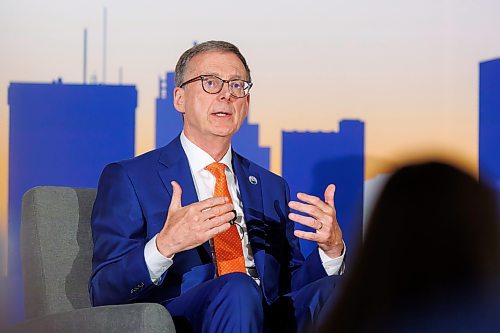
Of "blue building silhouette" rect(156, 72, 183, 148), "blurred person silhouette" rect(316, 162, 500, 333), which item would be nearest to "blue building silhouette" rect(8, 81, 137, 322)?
"blue building silhouette" rect(156, 72, 183, 148)

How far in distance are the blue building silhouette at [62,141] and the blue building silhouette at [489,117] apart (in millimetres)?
1647

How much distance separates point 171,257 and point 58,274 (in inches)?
17.0

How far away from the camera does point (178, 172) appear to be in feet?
8.09

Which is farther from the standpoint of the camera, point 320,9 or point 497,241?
point 320,9

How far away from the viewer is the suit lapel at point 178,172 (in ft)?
7.94

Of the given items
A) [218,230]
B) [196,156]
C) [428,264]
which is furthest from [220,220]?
[428,264]

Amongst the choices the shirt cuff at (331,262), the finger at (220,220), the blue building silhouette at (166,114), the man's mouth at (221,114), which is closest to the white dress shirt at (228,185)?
the shirt cuff at (331,262)

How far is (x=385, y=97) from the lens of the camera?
4.21 meters

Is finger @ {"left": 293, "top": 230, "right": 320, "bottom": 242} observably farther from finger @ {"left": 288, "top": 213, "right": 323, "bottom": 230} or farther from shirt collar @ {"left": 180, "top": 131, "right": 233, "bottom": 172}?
shirt collar @ {"left": 180, "top": 131, "right": 233, "bottom": 172}

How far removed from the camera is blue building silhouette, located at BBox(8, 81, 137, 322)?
13.4ft

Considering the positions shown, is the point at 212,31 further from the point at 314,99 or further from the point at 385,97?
the point at 385,97

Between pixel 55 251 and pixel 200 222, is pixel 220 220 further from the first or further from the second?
pixel 55 251

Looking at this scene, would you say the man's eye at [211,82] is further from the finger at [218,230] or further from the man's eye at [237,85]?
the finger at [218,230]

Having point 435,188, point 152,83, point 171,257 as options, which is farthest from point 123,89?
point 435,188
